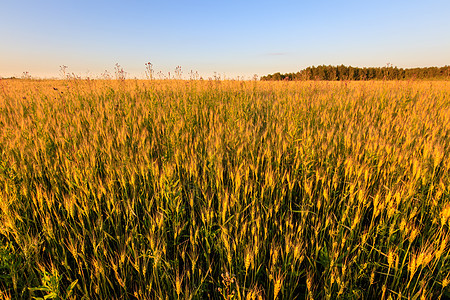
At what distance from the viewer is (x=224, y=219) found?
43.4 inches

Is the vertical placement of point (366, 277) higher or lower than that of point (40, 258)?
lower

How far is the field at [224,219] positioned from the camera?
974 mm

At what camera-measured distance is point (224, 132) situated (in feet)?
7.38

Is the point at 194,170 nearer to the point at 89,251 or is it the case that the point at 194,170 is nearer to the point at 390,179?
the point at 89,251

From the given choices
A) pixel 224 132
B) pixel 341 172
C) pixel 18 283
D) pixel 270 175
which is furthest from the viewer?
pixel 224 132

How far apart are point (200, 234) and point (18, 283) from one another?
0.86 m

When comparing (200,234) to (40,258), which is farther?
(200,234)

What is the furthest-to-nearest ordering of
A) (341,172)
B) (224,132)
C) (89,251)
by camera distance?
1. (224,132)
2. (341,172)
3. (89,251)

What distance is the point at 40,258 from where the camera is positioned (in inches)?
42.6

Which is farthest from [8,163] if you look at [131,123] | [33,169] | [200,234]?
[200,234]

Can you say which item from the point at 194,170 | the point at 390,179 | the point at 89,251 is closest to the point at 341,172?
the point at 390,179

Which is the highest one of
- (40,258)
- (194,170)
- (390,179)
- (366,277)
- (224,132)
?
(224,132)

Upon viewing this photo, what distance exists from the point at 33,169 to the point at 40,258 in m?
0.77

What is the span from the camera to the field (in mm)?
974
